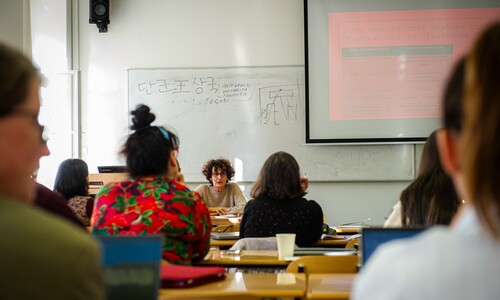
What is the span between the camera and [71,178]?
191 inches

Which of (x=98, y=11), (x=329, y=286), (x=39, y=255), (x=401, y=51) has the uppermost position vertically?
(x=98, y=11)

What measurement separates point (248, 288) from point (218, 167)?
4.82 m

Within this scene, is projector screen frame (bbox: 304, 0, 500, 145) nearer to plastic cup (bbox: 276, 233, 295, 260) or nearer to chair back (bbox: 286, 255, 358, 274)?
plastic cup (bbox: 276, 233, 295, 260)

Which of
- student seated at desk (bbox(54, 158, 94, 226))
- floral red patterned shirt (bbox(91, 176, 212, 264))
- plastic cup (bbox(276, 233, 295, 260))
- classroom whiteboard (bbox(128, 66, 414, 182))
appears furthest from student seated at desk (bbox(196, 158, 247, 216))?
floral red patterned shirt (bbox(91, 176, 212, 264))

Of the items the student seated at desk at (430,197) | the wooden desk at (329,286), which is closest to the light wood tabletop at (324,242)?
the student seated at desk at (430,197)

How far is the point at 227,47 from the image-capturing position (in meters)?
7.95

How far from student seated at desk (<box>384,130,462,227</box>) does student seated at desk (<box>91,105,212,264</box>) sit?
2.88 ft

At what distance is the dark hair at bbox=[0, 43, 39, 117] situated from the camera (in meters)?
1.01

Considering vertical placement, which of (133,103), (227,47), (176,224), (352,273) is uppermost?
(227,47)

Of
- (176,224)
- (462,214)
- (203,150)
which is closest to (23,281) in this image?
(462,214)

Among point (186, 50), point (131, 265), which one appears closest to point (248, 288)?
point (131, 265)

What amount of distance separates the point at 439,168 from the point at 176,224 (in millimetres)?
1144

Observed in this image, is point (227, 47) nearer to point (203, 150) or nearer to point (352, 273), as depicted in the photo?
point (203, 150)

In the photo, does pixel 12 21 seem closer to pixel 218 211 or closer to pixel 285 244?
pixel 218 211
